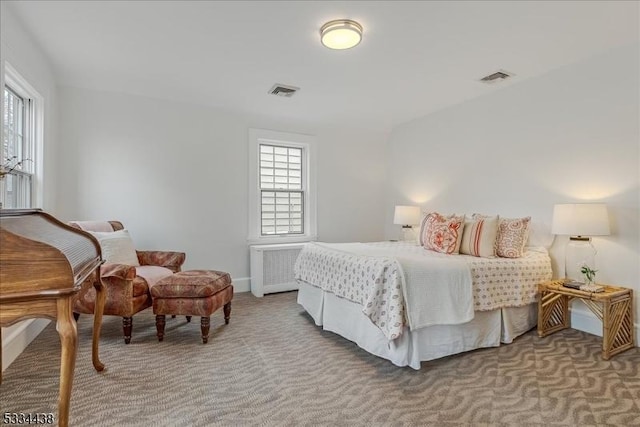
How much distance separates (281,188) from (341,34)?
2.62 m

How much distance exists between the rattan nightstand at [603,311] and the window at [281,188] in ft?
9.71

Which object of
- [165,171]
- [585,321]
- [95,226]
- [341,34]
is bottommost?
[585,321]

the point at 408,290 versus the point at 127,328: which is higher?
the point at 408,290

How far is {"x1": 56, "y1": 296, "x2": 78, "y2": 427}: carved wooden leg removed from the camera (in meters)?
1.31

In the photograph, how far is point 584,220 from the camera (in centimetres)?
274

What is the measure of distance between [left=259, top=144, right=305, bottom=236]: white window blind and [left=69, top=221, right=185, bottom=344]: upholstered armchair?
1568mm

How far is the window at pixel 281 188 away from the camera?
15.2 feet

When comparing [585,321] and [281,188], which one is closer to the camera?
[585,321]

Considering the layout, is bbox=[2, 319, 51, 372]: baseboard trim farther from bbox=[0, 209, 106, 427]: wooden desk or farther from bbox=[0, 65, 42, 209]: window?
bbox=[0, 209, 106, 427]: wooden desk

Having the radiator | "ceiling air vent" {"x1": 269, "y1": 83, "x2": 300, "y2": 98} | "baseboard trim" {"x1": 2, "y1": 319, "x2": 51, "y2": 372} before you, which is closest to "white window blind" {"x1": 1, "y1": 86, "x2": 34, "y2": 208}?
"baseboard trim" {"x1": 2, "y1": 319, "x2": 51, "y2": 372}

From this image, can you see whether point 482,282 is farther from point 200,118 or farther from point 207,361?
point 200,118

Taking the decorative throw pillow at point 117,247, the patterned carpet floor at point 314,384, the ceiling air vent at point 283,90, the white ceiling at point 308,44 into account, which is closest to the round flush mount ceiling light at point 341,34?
the white ceiling at point 308,44

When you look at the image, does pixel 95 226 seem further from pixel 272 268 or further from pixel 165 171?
pixel 272 268

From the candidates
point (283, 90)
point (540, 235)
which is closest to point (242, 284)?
point (283, 90)
